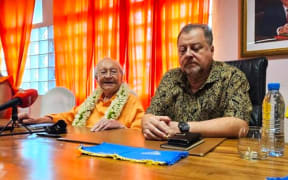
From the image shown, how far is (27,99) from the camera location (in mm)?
1370

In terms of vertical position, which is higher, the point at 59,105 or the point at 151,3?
the point at 151,3

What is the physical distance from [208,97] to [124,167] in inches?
34.6

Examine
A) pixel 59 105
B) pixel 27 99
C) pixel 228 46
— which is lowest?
pixel 59 105

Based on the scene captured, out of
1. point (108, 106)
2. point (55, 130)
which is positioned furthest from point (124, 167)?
point (108, 106)

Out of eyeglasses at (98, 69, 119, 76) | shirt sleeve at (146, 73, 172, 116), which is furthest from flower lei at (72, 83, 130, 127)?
shirt sleeve at (146, 73, 172, 116)

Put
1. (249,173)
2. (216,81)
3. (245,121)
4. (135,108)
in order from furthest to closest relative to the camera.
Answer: (135,108) → (216,81) → (245,121) → (249,173)

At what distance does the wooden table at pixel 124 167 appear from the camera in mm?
654

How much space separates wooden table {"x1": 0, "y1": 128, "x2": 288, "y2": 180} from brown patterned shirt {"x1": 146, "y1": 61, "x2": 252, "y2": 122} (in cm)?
49

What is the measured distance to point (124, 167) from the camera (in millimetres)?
728

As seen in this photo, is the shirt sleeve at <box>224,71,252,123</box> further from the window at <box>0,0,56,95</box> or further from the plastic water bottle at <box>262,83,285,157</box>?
the window at <box>0,0,56,95</box>

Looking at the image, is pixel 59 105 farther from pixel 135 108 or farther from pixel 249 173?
pixel 249 173

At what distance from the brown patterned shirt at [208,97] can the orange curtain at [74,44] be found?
2.08 meters

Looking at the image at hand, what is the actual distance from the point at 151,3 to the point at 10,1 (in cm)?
243

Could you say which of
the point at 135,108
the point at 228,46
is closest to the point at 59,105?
the point at 135,108
